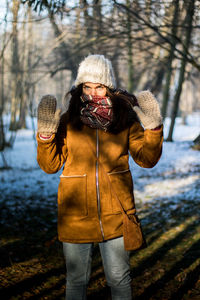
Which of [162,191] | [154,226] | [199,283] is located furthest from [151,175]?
[199,283]

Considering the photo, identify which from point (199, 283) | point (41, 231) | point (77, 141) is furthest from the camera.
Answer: point (41, 231)

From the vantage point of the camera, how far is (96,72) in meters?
2.11

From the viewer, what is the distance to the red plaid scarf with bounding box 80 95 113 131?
2.03m

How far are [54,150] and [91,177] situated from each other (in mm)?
308

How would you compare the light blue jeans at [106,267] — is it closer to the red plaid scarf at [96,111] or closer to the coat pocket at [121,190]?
the coat pocket at [121,190]

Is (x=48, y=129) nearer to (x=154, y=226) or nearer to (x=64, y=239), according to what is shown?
(x=64, y=239)

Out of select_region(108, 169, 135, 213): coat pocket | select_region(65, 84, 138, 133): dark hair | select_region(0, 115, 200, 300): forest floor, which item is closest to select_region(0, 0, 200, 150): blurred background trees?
select_region(65, 84, 138, 133): dark hair

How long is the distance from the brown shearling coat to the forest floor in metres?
1.31

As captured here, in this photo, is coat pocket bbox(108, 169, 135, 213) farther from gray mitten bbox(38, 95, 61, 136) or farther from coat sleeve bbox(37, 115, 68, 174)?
gray mitten bbox(38, 95, 61, 136)

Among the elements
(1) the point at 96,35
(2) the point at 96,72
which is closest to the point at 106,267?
(2) the point at 96,72

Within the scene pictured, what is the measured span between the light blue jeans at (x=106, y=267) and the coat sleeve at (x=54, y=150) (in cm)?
57

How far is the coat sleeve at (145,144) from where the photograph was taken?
1995 mm

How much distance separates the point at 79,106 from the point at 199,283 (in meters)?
2.33

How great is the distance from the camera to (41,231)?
185 inches
